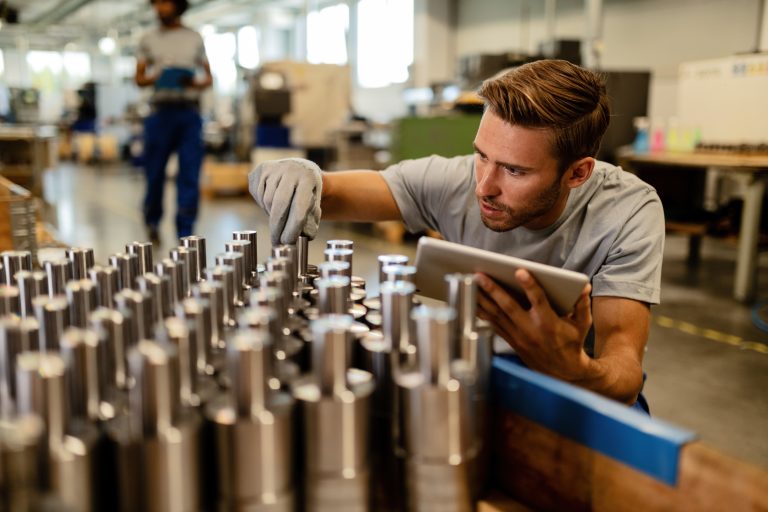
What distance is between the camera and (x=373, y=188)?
4.73 feet

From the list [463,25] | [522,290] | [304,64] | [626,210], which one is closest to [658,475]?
[522,290]

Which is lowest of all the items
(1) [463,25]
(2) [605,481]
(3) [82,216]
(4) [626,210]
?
(3) [82,216]

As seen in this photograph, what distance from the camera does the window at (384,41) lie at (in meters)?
10.1

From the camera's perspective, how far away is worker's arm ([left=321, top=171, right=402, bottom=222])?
1338mm

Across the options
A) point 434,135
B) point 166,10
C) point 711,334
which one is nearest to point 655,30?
point 434,135

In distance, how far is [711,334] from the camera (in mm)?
2979

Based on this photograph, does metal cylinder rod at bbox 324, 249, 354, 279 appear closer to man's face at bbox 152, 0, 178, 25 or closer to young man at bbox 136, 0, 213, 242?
young man at bbox 136, 0, 213, 242

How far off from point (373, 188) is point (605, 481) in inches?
39.6

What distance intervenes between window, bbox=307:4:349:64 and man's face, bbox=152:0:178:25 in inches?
309

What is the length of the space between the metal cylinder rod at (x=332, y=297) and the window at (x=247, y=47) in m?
14.0

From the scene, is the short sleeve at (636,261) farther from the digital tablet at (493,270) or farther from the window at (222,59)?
the window at (222,59)

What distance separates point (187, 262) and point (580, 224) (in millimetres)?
816

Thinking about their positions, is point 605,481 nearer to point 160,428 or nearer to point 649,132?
point 160,428

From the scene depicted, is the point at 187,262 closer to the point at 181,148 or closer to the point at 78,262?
the point at 78,262
